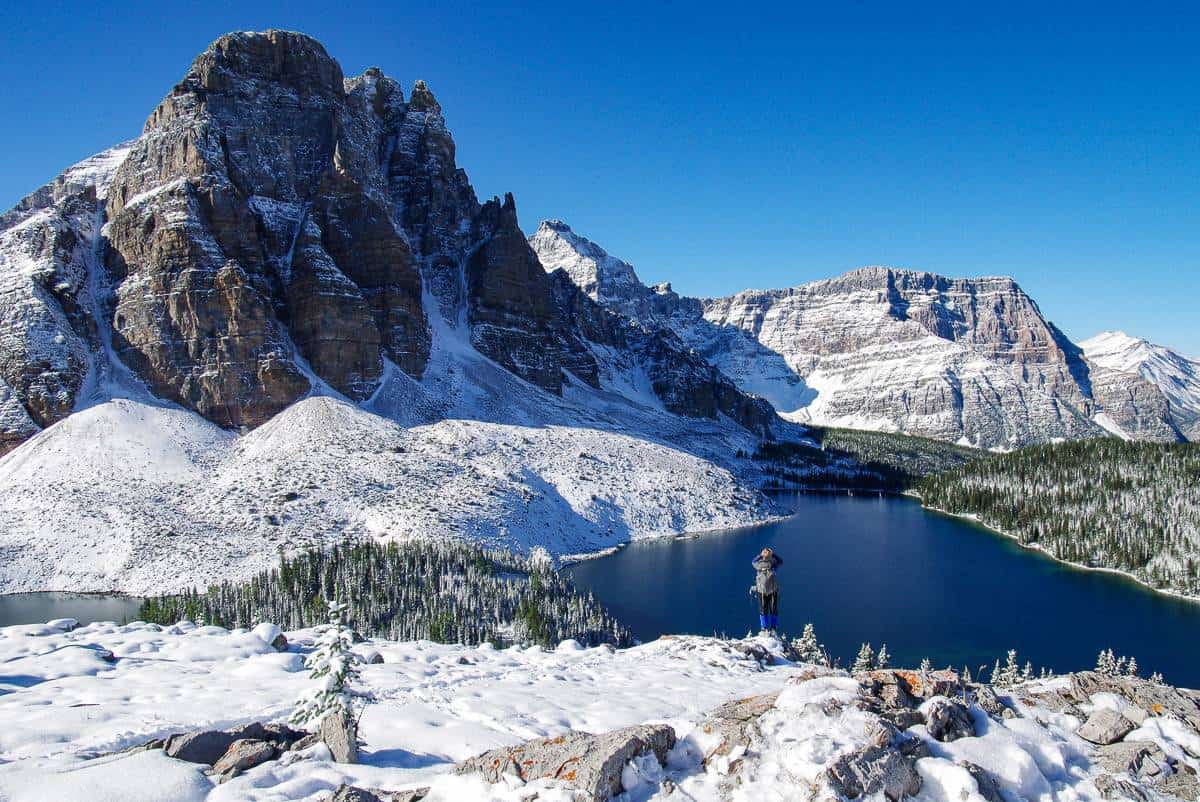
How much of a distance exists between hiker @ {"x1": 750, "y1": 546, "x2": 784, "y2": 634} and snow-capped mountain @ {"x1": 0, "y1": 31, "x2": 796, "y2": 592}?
205 feet

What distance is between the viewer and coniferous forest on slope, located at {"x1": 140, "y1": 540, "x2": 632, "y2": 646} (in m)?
57.9

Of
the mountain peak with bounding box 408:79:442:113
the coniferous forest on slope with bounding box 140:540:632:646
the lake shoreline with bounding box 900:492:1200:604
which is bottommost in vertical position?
the lake shoreline with bounding box 900:492:1200:604

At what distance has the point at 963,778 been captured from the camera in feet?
35.9

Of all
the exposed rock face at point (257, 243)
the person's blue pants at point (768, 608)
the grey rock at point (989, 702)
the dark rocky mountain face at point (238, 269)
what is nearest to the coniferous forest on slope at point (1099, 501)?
the person's blue pants at point (768, 608)

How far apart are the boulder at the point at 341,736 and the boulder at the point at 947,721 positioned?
1021cm

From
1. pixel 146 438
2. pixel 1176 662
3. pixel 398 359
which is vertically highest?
pixel 398 359

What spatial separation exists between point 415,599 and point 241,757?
53.6 m

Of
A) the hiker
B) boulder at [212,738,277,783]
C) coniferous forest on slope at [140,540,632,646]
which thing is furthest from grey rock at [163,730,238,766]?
coniferous forest on slope at [140,540,632,646]

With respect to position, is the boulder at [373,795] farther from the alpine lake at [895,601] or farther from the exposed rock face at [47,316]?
the exposed rock face at [47,316]

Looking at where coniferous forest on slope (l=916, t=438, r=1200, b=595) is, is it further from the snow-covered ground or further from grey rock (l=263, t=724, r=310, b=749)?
grey rock (l=263, t=724, r=310, b=749)

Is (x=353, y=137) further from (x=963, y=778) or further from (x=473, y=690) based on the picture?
(x=963, y=778)

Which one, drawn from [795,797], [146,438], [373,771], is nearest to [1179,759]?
[795,797]

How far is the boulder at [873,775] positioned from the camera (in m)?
10.6

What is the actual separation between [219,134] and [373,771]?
13385 cm
